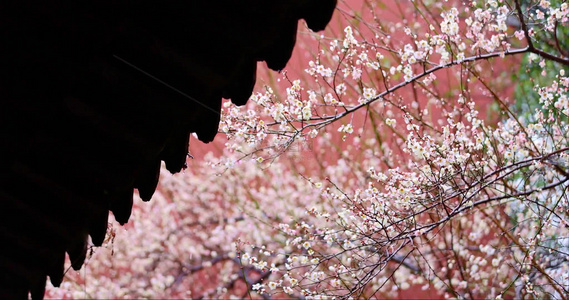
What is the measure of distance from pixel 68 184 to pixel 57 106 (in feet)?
0.78

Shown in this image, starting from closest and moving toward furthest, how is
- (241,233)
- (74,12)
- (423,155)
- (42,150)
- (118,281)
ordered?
1. (74,12)
2. (42,150)
3. (423,155)
4. (241,233)
5. (118,281)

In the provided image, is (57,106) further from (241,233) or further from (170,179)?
(170,179)

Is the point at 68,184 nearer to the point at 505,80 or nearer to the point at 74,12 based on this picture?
the point at 74,12

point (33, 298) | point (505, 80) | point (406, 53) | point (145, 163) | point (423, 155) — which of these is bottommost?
point (33, 298)

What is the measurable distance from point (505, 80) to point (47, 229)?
22.2 ft

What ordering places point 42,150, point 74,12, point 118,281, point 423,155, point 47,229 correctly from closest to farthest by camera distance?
point 74,12 < point 42,150 < point 47,229 < point 423,155 < point 118,281

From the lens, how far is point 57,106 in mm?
1373

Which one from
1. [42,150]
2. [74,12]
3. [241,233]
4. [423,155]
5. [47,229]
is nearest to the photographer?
[74,12]

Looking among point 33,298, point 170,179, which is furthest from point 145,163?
point 170,179

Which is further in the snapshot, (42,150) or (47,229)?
(47,229)

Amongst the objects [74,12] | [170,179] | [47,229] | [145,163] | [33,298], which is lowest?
[33,298]

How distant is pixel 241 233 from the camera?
→ 667cm

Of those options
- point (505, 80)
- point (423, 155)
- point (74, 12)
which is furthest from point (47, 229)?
point (505, 80)

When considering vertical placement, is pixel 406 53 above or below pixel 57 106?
above
